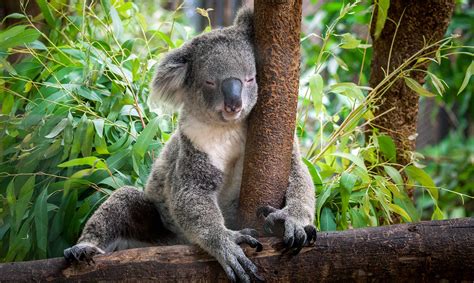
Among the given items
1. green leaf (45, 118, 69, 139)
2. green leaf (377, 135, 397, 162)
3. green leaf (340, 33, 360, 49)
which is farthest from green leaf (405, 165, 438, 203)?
green leaf (45, 118, 69, 139)

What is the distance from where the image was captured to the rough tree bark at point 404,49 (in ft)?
11.4

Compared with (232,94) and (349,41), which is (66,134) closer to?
(232,94)

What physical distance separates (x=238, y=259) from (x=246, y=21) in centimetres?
116

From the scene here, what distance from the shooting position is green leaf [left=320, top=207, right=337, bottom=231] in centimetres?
305

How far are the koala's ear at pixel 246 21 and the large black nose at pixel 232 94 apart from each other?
0.30 metres

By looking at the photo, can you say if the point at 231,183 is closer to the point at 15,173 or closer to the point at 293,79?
the point at 293,79

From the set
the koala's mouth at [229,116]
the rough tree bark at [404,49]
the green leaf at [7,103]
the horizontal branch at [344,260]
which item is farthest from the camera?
the green leaf at [7,103]

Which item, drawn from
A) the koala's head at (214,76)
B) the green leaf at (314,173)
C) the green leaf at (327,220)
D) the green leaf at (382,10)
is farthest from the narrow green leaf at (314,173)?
the green leaf at (382,10)

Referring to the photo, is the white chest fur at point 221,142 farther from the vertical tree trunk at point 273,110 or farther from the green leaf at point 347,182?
the green leaf at point 347,182

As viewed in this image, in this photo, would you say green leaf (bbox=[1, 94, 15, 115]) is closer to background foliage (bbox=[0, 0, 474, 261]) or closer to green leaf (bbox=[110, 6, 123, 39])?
background foliage (bbox=[0, 0, 474, 261])

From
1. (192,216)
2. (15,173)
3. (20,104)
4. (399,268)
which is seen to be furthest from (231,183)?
(20,104)

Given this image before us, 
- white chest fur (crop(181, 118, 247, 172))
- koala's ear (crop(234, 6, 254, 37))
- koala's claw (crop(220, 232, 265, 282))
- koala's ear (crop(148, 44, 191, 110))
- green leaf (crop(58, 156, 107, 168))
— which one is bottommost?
koala's claw (crop(220, 232, 265, 282))

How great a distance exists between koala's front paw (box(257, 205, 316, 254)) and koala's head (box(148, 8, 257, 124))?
44cm

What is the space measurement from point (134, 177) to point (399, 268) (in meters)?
1.84
